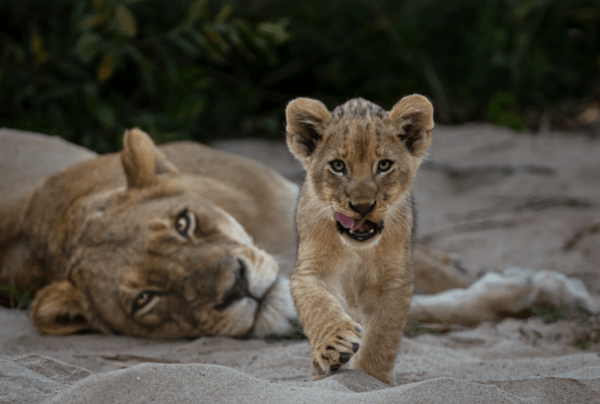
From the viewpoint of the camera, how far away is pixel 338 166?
7.02 ft

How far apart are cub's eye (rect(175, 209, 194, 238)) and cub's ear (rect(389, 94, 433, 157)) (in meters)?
1.31

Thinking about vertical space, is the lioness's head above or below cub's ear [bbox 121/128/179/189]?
below

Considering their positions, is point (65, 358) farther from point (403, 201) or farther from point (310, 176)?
point (403, 201)

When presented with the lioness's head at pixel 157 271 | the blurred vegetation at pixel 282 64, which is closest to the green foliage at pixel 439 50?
the blurred vegetation at pixel 282 64

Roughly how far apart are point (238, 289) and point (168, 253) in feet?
1.23

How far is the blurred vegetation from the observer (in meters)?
5.78

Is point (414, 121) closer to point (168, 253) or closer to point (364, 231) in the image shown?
point (364, 231)

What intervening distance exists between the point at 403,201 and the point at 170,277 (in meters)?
1.24

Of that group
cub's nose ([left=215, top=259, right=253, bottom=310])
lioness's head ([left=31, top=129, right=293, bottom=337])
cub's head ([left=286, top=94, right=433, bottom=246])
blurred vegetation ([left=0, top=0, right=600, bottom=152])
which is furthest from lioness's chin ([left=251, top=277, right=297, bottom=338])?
blurred vegetation ([left=0, top=0, right=600, bottom=152])

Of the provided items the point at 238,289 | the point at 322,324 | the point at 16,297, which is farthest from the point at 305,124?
the point at 16,297

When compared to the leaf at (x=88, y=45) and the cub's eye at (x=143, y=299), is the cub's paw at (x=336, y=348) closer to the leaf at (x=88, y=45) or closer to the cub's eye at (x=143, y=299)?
the cub's eye at (x=143, y=299)

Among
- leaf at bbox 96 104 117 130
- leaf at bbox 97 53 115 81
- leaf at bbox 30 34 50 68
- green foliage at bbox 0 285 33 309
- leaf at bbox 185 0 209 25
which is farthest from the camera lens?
leaf at bbox 96 104 117 130

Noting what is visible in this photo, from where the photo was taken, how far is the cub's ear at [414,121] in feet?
7.18

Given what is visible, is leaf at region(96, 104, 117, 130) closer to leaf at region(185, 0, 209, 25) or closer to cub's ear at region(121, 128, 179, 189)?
leaf at region(185, 0, 209, 25)
